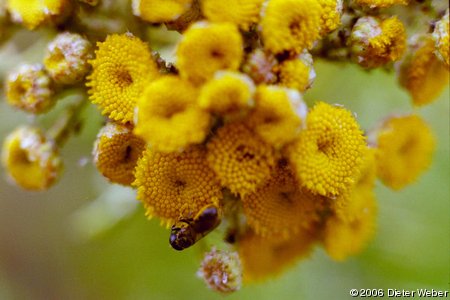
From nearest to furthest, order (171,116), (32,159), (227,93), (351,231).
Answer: (227,93) → (171,116) → (32,159) → (351,231)

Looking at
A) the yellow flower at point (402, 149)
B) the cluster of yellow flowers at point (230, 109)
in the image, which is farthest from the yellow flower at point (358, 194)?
the yellow flower at point (402, 149)

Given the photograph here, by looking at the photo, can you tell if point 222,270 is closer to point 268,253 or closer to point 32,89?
point 268,253

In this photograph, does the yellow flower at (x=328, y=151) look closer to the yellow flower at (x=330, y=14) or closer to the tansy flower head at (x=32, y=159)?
the yellow flower at (x=330, y=14)

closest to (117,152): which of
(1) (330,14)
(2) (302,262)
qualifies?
(1) (330,14)

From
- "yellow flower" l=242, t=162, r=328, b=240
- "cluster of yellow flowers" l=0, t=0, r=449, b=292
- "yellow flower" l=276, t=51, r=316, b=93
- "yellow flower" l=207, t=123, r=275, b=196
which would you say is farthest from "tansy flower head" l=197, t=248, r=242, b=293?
"yellow flower" l=276, t=51, r=316, b=93

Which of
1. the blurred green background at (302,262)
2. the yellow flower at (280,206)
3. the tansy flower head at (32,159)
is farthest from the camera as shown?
the blurred green background at (302,262)

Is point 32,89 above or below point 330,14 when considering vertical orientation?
below

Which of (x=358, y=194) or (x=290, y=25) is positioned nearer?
(x=290, y=25)
